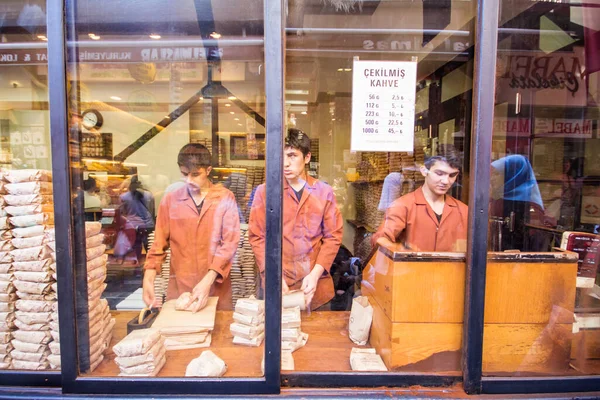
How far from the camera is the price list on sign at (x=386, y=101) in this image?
2.06m

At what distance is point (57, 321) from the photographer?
1.91 metres

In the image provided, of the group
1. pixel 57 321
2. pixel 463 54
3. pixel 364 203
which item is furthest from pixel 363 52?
pixel 57 321

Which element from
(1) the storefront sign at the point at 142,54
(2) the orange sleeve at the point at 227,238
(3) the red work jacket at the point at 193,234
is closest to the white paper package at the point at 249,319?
(2) the orange sleeve at the point at 227,238

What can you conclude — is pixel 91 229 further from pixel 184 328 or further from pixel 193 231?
A: pixel 193 231

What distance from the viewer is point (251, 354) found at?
6.51 feet

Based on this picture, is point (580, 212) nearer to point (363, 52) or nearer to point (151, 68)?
point (363, 52)

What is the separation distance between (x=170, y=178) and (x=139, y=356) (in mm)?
4630

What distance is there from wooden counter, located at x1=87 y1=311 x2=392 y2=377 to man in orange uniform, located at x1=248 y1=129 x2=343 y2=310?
0.41m

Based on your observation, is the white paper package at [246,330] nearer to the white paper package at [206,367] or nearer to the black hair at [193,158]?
the white paper package at [206,367]

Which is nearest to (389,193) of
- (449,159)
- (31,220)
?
(449,159)

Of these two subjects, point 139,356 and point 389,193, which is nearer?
point 139,356

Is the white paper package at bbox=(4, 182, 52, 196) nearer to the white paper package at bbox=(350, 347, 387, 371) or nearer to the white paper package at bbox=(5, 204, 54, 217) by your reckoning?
the white paper package at bbox=(5, 204, 54, 217)

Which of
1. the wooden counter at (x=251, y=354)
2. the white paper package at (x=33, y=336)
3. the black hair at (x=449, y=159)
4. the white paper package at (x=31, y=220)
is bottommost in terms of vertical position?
the wooden counter at (x=251, y=354)

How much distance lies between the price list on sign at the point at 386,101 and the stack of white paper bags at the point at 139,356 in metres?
1.78
